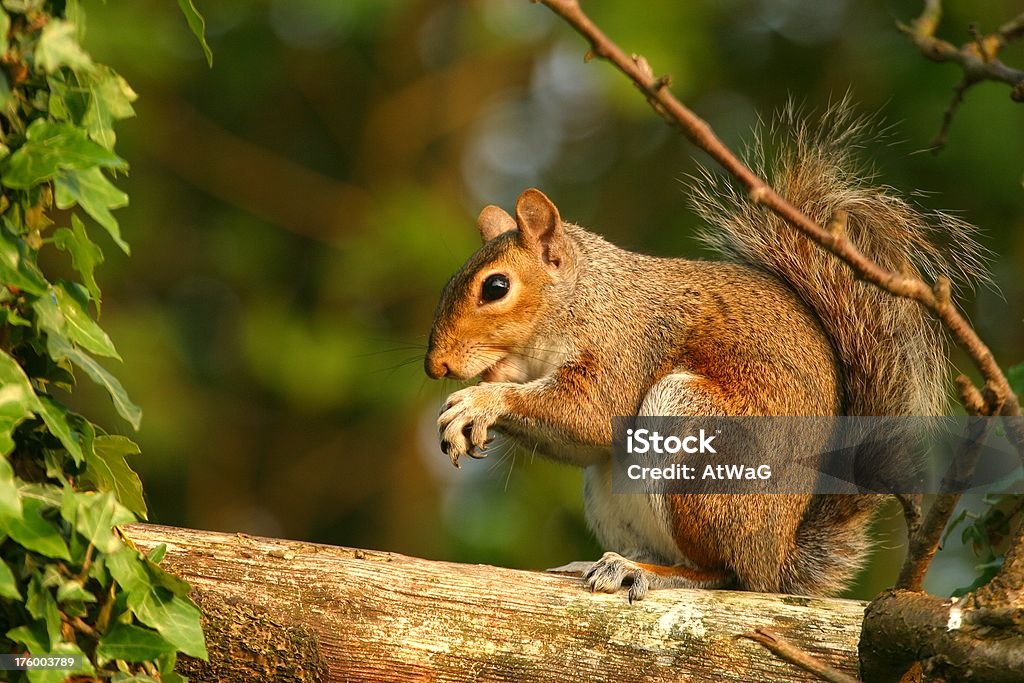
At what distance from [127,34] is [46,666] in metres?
4.08

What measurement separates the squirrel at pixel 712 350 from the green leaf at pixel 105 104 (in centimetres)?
128

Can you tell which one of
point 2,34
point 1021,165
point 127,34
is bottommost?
point 2,34

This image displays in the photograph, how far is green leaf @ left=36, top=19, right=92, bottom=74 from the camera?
1.54 metres

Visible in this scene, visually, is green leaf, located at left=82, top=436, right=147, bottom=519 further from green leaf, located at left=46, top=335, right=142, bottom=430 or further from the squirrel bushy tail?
the squirrel bushy tail

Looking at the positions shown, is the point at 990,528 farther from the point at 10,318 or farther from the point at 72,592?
the point at 10,318

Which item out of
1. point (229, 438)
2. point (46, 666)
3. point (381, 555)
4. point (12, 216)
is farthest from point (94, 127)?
point (229, 438)

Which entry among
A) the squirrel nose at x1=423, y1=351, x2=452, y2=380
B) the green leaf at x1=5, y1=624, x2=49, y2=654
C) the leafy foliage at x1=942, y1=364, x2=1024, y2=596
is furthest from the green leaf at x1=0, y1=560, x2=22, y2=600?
the leafy foliage at x1=942, y1=364, x2=1024, y2=596

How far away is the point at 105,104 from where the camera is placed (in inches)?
69.5

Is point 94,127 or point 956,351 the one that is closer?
point 94,127

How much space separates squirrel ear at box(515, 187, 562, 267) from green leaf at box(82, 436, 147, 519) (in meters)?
1.50

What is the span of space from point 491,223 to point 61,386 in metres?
1.95

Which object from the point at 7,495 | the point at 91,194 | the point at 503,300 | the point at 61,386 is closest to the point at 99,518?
the point at 7,495

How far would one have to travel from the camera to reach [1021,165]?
17.4 ft

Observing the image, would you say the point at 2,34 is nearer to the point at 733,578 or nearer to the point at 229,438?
the point at 733,578
